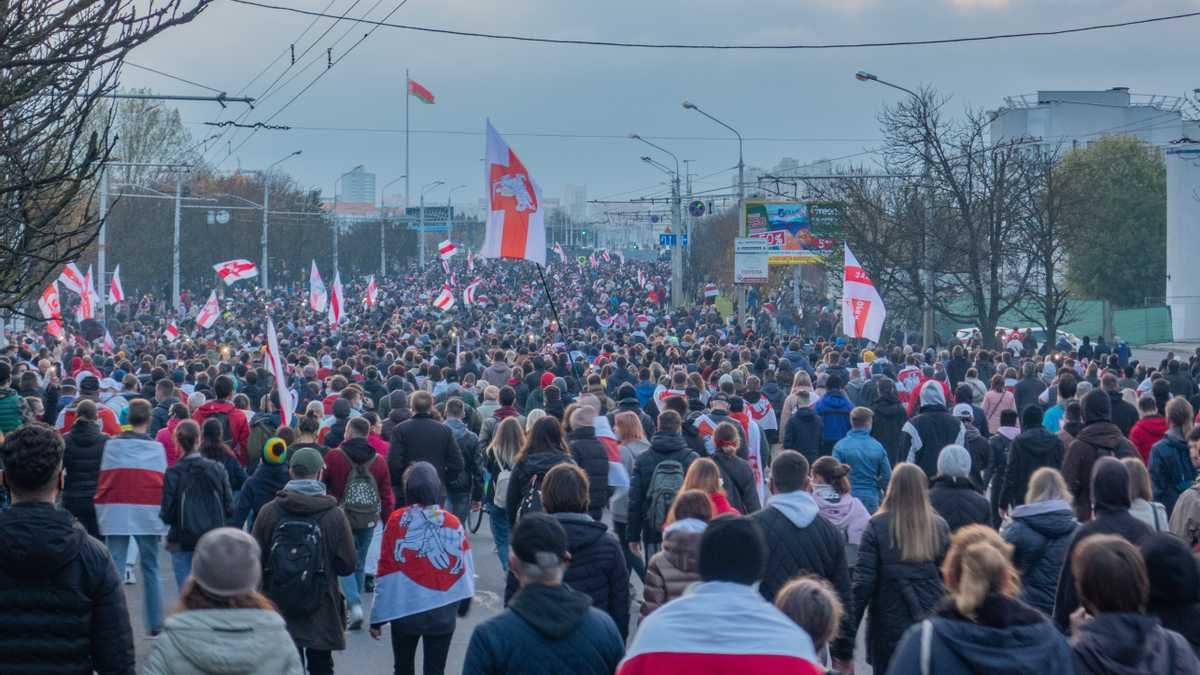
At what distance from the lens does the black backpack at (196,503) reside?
9.57m

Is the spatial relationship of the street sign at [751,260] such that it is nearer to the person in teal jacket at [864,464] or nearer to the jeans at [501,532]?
the jeans at [501,532]

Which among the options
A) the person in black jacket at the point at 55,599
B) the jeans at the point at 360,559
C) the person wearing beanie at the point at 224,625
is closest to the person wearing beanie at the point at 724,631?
the person wearing beanie at the point at 224,625

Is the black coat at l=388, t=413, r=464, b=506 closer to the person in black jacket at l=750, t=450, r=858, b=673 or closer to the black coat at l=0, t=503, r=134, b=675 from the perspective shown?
the person in black jacket at l=750, t=450, r=858, b=673

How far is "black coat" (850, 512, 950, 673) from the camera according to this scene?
6883 millimetres

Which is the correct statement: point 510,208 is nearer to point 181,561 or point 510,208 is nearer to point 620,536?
point 620,536

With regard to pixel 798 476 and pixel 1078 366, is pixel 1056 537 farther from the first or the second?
pixel 1078 366

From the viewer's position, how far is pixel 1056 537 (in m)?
7.31

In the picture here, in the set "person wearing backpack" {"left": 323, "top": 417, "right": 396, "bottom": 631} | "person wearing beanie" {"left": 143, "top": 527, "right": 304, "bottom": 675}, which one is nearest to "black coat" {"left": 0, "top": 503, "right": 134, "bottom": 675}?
"person wearing beanie" {"left": 143, "top": 527, "right": 304, "bottom": 675}

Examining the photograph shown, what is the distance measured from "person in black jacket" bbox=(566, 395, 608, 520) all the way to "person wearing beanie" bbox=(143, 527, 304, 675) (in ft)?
18.6

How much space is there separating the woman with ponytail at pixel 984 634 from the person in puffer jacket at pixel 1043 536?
2656 mm

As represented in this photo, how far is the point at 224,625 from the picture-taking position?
446 centimetres

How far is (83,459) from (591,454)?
143 inches

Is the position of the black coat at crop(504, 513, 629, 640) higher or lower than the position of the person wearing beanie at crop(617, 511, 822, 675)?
lower

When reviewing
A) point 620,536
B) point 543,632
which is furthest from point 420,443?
point 543,632
